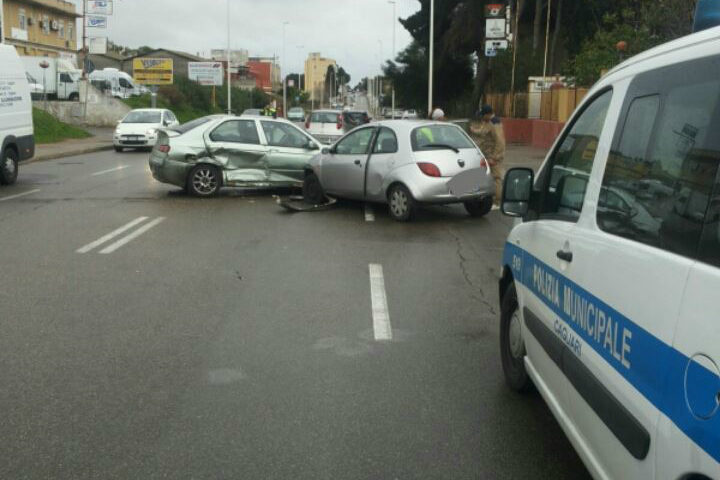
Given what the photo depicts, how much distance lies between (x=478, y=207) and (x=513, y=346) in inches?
331

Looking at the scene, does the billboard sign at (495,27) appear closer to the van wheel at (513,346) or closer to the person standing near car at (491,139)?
the person standing near car at (491,139)

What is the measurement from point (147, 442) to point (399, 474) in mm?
1305

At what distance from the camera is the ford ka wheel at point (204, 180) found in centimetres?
1532

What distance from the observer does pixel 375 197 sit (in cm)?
1292

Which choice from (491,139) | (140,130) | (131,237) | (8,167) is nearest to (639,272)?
(131,237)

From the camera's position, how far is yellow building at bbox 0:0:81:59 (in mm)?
62219

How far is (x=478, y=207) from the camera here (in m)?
13.2

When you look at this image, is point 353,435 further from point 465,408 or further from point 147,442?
point 147,442

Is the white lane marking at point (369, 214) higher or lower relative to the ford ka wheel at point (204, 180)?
lower

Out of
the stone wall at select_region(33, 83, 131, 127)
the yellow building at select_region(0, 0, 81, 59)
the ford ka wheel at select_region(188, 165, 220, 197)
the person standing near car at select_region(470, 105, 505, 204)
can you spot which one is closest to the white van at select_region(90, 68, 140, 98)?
the yellow building at select_region(0, 0, 81, 59)

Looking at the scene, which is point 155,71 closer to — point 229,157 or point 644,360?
point 229,157

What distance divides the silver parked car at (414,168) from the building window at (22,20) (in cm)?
5861

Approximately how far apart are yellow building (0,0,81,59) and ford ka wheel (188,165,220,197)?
165 feet

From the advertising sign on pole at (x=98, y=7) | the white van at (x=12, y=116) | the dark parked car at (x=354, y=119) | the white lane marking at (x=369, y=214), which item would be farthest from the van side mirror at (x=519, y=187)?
the advertising sign on pole at (x=98, y=7)
